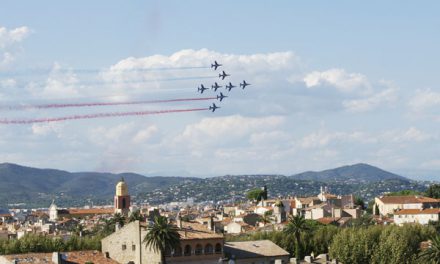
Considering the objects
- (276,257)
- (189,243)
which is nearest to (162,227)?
(189,243)

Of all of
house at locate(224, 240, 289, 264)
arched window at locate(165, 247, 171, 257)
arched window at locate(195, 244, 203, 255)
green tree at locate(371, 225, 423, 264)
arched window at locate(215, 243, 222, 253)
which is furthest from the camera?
green tree at locate(371, 225, 423, 264)

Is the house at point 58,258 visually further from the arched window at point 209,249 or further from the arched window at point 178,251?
the arched window at point 209,249

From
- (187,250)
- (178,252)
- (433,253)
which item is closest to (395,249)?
(433,253)

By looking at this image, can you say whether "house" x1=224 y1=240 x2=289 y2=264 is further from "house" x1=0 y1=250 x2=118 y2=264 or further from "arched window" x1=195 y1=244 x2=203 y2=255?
"house" x1=0 y1=250 x2=118 y2=264

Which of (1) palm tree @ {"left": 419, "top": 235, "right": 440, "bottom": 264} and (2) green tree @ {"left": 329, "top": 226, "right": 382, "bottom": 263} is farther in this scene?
(2) green tree @ {"left": 329, "top": 226, "right": 382, "bottom": 263}

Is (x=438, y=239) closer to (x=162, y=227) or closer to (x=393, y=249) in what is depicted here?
(x=393, y=249)

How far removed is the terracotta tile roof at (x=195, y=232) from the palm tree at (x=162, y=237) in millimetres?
3178

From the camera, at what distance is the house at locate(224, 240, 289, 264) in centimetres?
11075

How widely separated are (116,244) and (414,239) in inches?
2088

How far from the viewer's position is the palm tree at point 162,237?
323 feet

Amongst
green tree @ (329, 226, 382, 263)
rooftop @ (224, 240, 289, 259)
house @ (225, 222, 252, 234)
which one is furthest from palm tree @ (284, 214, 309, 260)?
house @ (225, 222, 252, 234)

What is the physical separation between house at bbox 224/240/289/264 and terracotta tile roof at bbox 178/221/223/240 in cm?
368

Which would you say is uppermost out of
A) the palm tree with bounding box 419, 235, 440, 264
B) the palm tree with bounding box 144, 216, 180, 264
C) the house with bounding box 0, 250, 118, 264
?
the palm tree with bounding box 144, 216, 180, 264

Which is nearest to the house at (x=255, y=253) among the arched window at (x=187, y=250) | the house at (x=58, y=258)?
the arched window at (x=187, y=250)
